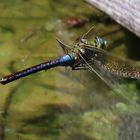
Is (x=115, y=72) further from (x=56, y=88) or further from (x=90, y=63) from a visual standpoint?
(x=56, y=88)

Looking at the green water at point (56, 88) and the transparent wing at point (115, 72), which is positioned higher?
the transparent wing at point (115, 72)

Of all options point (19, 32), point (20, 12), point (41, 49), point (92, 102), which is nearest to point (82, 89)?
point (92, 102)

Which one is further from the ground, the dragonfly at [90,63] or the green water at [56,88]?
the dragonfly at [90,63]

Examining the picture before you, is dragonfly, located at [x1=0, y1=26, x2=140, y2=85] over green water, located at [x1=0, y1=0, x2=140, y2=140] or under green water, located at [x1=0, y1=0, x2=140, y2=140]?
over

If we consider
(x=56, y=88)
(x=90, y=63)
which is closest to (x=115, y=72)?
(x=90, y=63)
